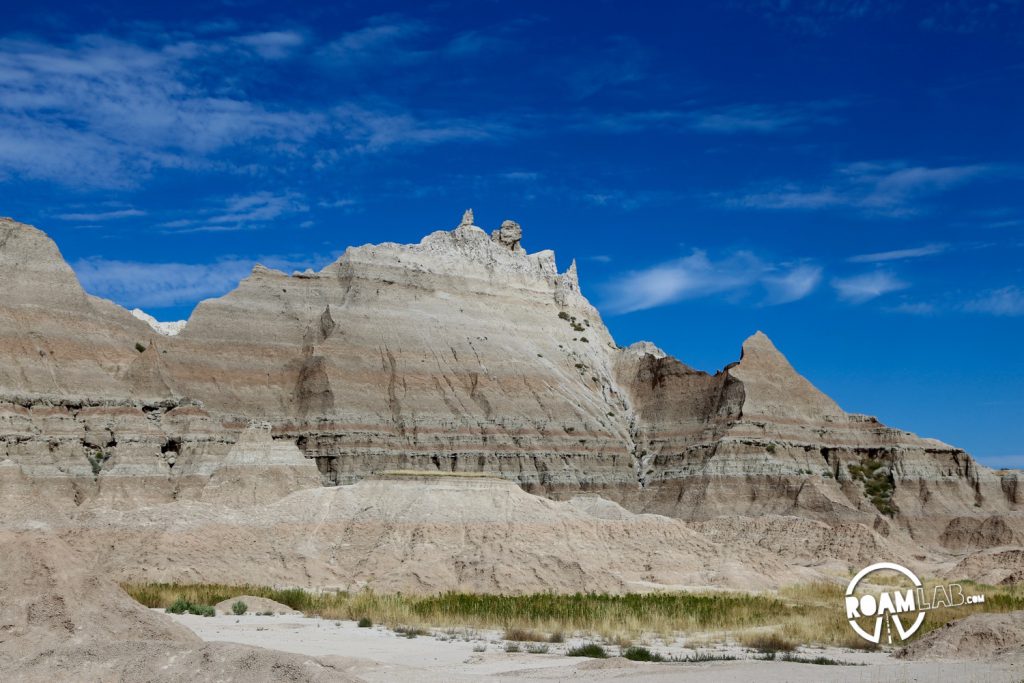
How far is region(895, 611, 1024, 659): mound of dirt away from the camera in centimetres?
2295

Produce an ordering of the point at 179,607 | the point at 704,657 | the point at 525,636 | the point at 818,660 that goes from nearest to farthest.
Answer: the point at 818,660
the point at 704,657
the point at 525,636
the point at 179,607

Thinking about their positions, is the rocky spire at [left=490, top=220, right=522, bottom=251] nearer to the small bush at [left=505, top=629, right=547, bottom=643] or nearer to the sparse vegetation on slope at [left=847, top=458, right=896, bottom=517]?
the sparse vegetation on slope at [left=847, top=458, right=896, bottom=517]

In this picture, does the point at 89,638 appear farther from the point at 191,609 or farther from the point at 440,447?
the point at 440,447

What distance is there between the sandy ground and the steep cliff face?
41642mm

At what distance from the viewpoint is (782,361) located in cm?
10594

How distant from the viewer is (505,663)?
2389cm

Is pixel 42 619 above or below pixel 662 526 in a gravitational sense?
below

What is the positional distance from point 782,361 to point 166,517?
229 feet

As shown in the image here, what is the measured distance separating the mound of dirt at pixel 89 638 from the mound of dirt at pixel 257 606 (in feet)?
46.0

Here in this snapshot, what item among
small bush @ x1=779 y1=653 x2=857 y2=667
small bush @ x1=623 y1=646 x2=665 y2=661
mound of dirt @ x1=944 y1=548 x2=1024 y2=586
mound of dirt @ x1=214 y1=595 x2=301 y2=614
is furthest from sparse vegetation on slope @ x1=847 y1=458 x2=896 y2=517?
small bush @ x1=623 y1=646 x2=665 y2=661

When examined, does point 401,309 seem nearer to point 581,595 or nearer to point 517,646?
point 581,595

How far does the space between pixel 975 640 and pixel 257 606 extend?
20408 millimetres

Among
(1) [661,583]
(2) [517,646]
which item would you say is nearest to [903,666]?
(2) [517,646]

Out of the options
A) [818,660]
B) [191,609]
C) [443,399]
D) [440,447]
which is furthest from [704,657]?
[443,399]
